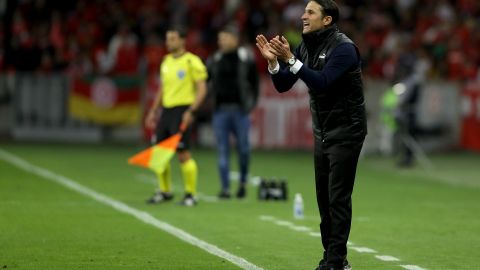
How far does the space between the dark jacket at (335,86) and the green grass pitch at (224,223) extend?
1.34 metres

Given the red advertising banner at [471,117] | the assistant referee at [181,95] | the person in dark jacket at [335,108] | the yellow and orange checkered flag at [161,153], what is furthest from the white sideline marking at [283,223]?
the red advertising banner at [471,117]

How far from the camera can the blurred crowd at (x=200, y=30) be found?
30656mm

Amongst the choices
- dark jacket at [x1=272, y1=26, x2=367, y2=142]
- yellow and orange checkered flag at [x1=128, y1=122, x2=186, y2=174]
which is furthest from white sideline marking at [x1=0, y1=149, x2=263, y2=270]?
dark jacket at [x1=272, y1=26, x2=367, y2=142]

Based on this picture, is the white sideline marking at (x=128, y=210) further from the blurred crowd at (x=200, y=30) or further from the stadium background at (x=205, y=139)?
the blurred crowd at (x=200, y=30)

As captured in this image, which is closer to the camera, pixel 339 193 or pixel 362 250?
pixel 339 193

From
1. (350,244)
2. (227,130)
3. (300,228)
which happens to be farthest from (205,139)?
(350,244)

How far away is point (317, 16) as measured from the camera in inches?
397

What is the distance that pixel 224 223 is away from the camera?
1424 centimetres

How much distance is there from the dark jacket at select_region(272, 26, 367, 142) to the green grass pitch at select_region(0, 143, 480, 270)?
1340 millimetres

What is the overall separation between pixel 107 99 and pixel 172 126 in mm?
13760

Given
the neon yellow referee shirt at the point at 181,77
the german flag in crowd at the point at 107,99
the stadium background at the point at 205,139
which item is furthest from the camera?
the german flag in crowd at the point at 107,99

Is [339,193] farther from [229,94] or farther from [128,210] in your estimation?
[229,94]

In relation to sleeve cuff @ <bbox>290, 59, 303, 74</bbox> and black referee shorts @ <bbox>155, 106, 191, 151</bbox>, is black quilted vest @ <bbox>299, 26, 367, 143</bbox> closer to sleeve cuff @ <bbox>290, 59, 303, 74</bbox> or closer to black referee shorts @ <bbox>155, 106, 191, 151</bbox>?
sleeve cuff @ <bbox>290, 59, 303, 74</bbox>

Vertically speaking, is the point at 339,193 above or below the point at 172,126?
above
